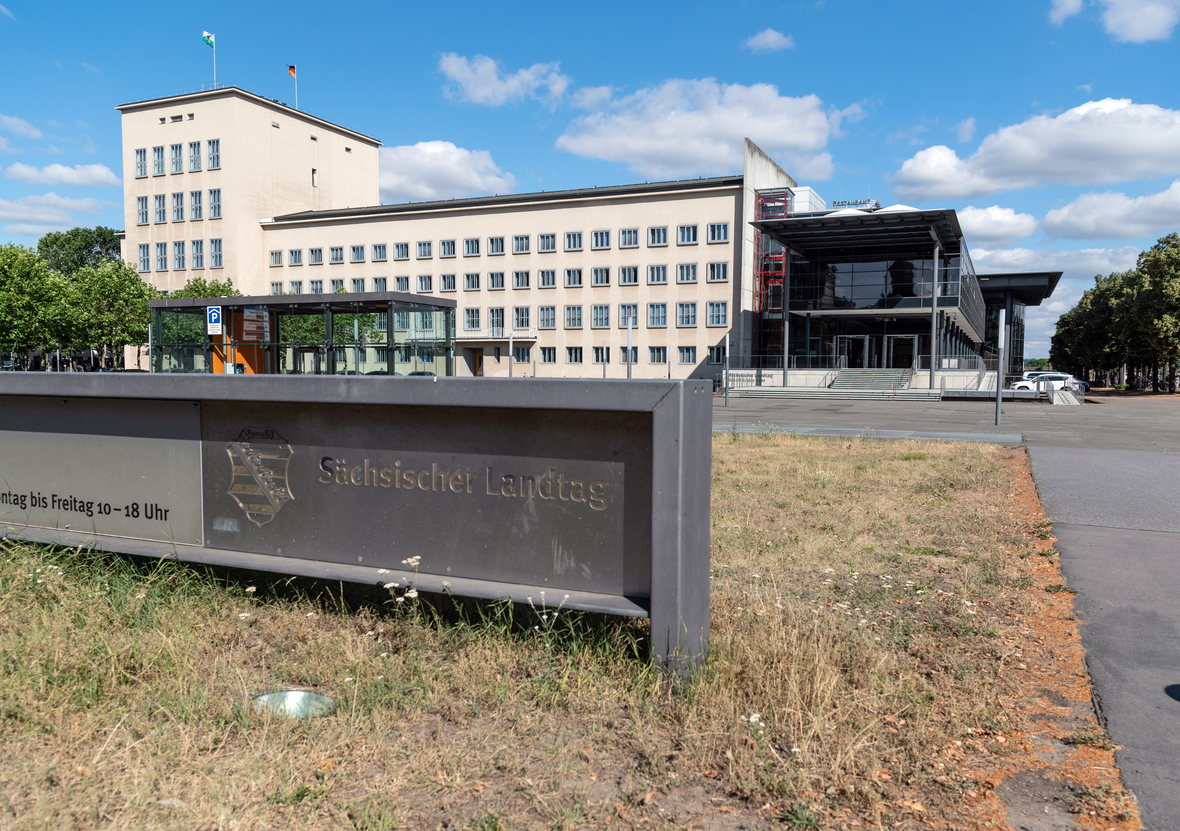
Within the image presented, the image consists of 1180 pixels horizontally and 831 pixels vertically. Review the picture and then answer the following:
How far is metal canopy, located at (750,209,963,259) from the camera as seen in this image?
4978cm

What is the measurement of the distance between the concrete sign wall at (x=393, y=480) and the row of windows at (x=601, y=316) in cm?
5751

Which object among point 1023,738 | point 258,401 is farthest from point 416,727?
point 1023,738

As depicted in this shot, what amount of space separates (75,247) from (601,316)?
6751 centimetres

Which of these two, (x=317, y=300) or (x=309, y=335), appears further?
(x=309, y=335)

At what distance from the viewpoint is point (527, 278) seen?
71375 mm

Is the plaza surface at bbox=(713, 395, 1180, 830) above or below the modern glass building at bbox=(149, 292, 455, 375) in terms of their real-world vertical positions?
below

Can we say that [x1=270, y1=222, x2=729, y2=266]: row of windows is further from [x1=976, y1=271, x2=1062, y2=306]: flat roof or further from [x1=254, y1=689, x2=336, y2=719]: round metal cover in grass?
[x1=254, y1=689, x2=336, y2=719]: round metal cover in grass

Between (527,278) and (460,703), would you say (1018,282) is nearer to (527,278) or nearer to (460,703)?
(527,278)

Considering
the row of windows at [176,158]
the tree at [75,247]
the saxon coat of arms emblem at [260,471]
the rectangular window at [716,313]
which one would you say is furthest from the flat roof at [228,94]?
the saxon coat of arms emblem at [260,471]

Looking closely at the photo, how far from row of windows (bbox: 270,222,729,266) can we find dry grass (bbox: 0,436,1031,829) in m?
62.0

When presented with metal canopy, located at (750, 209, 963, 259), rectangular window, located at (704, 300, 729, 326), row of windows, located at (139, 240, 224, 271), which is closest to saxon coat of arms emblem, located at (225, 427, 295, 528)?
metal canopy, located at (750, 209, 963, 259)

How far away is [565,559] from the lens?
159 inches

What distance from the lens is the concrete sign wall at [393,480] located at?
370cm

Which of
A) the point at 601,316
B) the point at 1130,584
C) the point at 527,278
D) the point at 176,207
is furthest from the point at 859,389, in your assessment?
the point at 176,207
